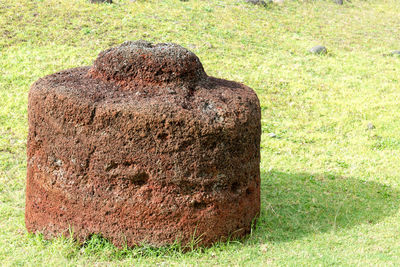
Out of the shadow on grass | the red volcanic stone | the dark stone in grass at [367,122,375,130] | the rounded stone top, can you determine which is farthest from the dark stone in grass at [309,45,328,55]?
the rounded stone top

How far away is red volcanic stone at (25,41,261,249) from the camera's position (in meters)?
4.13

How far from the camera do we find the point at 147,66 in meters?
4.48

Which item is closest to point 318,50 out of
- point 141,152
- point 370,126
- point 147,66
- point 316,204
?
point 370,126

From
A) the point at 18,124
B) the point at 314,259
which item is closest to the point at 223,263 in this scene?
the point at 314,259

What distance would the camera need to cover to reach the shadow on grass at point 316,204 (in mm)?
5121

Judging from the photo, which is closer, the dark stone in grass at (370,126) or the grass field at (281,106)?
the grass field at (281,106)

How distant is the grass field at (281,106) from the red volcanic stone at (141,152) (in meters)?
0.26

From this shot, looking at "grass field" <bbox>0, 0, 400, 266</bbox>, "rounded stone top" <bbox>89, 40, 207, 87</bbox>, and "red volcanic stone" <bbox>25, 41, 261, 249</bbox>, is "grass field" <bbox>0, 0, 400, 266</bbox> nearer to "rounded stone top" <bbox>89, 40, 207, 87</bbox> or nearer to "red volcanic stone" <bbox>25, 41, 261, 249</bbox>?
"red volcanic stone" <bbox>25, 41, 261, 249</bbox>

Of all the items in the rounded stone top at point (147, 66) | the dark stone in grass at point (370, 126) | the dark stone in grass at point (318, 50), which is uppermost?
the rounded stone top at point (147, 66)

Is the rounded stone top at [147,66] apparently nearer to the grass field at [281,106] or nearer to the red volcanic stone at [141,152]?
the red volcanic stone at [141,152]

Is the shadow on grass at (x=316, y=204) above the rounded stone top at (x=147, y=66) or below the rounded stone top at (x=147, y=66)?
below

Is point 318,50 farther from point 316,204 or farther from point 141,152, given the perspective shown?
point 141,152

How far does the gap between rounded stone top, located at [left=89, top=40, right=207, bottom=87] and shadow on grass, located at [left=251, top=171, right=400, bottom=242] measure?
1.69m

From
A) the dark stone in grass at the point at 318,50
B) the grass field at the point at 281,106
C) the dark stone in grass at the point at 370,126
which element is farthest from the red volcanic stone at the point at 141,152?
the dark stone in grass at the point at 318,50
